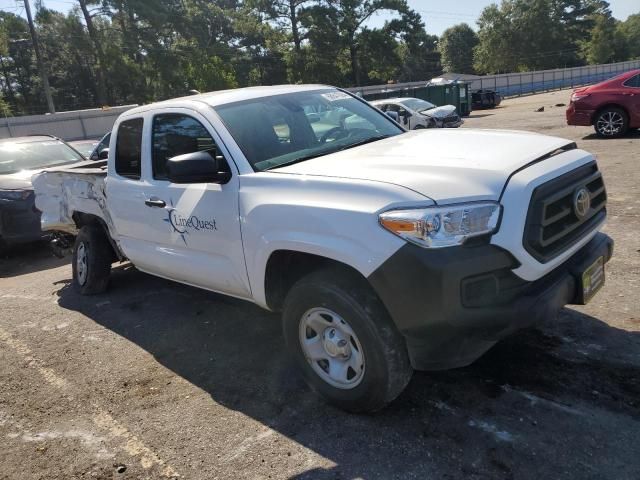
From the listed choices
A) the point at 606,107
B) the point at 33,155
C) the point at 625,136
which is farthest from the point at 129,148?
the point at 625,136

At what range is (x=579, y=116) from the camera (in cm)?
1266

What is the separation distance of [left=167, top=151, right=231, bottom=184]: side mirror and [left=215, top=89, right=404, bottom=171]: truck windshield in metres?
0.23

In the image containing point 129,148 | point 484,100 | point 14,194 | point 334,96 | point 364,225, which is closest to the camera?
point 364,225

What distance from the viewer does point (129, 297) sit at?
5902 mm

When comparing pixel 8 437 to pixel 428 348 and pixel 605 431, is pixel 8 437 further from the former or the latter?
pixel 605 431

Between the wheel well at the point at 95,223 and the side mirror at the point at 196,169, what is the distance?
218cm

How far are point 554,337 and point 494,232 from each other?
5.23 feet

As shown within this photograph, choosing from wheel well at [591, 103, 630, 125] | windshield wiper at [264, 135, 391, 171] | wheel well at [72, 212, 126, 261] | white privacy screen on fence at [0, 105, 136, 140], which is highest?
white privacy screen on fence at [0, 105, 136, 140]

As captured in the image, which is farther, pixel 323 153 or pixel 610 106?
pixel 610 106

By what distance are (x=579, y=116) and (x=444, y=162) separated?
1118 cm

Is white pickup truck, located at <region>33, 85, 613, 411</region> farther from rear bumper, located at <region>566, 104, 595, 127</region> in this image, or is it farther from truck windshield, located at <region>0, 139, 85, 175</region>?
rear bumper, located at <region>566, 104, 595, 127</region>

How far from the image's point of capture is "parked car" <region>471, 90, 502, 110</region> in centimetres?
3694

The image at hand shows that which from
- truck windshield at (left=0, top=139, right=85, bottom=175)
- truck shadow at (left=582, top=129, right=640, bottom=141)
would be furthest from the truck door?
truck shadow at (left=582, top=129, right=640, bottom=141)

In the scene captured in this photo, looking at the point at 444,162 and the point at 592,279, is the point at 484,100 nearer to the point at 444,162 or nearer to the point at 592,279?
the point at 592,279
